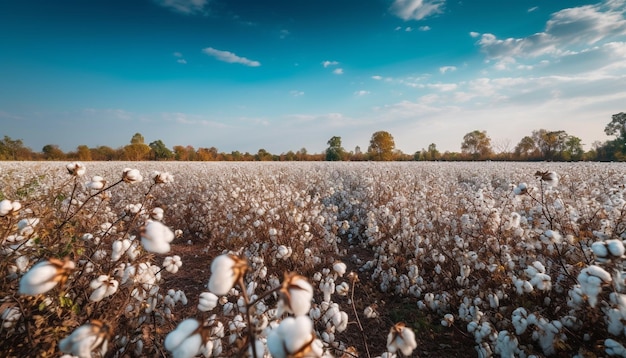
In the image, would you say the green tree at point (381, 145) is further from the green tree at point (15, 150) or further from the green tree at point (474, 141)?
the green tree at point (15, 150)

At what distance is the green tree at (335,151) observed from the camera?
58122mm

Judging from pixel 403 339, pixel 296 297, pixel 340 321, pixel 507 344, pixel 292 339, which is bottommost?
pixel 507 344

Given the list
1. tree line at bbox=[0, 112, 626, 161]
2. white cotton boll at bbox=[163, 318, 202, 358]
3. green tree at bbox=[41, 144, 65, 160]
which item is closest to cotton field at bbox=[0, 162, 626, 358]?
white cotton boll at bbox=[163, 318, 202, 358]

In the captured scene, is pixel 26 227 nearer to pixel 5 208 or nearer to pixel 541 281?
pixel 5 208

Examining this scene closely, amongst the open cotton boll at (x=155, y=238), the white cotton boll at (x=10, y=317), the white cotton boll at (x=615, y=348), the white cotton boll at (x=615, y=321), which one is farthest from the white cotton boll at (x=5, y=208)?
the white cotton boll at (x=615, y=348)

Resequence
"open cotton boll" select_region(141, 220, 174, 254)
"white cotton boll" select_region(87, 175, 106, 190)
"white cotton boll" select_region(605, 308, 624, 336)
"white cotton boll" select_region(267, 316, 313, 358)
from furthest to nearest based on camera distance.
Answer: "white cotton boll" select_region(87, 175, 106, 190), "white cotton boll" select_region(605, 308, 624, 336), "open cotton boll" select_region(141, 220, 174, 254), "white cotton boll" select_region(267, 316, 313, 358)

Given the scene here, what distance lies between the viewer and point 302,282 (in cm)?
101

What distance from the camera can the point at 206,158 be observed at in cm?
6200

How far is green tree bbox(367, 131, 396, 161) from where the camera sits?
216 ft

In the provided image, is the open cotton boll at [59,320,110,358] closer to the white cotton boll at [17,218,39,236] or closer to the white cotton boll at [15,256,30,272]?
the white cotton boll at [15,256,30,272]

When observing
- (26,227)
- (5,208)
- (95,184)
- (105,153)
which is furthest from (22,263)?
(105,153)

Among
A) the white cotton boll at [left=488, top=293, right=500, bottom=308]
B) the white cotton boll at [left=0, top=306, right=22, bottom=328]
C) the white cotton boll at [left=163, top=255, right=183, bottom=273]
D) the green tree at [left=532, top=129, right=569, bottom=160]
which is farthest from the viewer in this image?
the green tree at [left=532, top=129, right=569, bottom=160]

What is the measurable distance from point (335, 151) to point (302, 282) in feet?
195

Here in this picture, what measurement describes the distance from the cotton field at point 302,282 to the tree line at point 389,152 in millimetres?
47700
